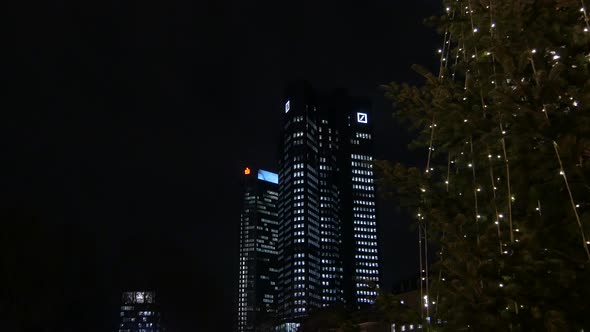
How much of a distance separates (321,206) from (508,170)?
550ft

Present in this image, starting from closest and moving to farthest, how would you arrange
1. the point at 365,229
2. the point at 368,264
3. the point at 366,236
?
the point at 368,264
the point at 366,236
the point at 365,229

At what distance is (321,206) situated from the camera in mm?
171875

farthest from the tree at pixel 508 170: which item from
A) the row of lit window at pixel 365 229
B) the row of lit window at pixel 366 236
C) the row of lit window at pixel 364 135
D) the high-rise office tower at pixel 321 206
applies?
the row of lit window at pixel 364 135

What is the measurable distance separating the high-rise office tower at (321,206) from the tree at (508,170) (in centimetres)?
14991

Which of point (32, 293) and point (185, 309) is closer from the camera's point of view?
point (32, 293)

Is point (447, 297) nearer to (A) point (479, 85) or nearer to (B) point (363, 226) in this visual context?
(A) point (479, 85)

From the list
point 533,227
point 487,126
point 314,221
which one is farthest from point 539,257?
point 314,221

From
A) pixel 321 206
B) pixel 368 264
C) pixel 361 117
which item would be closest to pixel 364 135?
pixel 361 117

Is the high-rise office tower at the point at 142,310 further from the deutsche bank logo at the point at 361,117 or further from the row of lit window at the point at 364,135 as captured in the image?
the deutsche bank logo at the point at 361,117

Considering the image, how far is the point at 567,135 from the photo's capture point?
413cm

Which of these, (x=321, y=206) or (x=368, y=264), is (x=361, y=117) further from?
(x=368, y=264)

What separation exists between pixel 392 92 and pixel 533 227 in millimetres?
2137

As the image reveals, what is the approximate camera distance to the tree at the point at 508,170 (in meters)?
4.14

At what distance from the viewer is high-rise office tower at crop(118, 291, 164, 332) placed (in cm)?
3032
